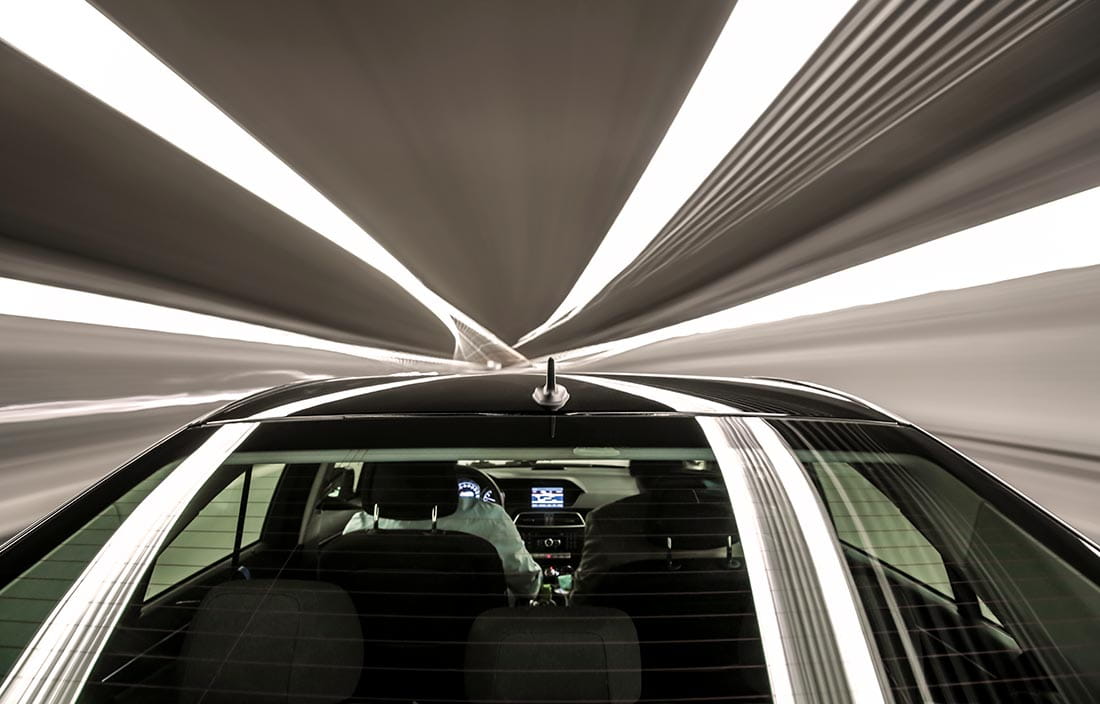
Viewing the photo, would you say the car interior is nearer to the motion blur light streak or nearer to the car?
the car

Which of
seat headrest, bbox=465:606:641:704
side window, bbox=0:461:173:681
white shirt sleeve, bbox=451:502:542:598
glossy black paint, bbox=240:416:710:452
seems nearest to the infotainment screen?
white shirt sleeve, bbox=451:502:542:598

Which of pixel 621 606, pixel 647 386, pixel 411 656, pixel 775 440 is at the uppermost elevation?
pixel 647 386

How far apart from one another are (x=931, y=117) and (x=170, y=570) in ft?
14.7

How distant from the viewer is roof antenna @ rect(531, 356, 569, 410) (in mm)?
1639

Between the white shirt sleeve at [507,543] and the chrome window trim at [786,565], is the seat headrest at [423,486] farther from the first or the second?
the chrome window trim at [786,565]

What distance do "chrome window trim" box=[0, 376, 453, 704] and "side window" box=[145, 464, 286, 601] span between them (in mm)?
75

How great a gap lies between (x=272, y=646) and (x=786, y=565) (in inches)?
31.4

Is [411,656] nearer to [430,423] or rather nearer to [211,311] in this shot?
[430,423]

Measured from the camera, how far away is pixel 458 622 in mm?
1323

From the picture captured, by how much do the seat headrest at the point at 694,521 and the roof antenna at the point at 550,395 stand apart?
28cm

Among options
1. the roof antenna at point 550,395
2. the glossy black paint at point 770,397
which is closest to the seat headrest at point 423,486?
the roof antenna at point 550,395

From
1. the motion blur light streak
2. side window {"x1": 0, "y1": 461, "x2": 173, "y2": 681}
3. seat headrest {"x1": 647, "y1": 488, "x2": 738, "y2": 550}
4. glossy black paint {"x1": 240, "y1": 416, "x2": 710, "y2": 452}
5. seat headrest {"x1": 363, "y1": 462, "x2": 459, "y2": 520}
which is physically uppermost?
the motion blur light streak

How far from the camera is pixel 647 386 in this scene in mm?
1927

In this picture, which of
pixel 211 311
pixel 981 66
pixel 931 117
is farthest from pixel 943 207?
pixel 211 311
